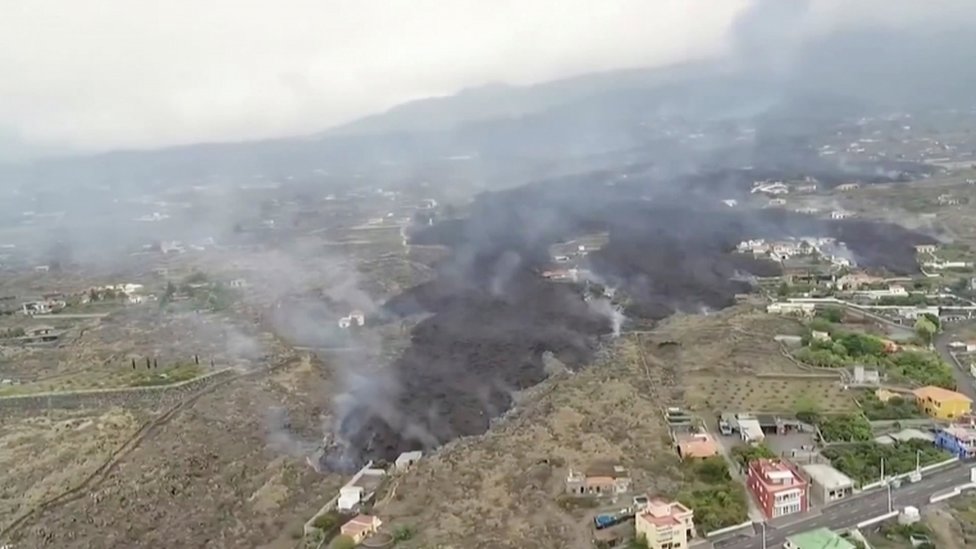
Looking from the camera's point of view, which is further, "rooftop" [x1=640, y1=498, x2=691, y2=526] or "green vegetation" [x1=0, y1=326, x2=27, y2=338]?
"green vegetation" [x1=0, y1=326, x2=27, y2=338]

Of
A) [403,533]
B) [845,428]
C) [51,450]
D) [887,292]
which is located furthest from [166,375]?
[887,292]

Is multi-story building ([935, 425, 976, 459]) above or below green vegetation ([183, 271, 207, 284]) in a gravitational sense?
below

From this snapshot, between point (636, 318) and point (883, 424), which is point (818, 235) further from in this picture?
point (883, 424)

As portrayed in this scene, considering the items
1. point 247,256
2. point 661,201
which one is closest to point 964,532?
point 247,256

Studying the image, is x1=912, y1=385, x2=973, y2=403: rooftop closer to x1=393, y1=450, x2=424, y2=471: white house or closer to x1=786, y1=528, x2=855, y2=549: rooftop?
x1=786, y1=528, x2=855, y2=549: rooftop

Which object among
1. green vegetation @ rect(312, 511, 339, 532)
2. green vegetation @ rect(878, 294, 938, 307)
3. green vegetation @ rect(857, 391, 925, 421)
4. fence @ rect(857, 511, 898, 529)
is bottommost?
green vegetation @ rect(878, 294, 938, 307)

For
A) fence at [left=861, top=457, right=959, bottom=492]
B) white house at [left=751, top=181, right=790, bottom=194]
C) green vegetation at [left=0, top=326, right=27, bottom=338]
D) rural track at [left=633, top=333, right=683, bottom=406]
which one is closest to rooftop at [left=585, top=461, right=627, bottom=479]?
rural track at [left=633, top=333, right=683, bottom=406]
